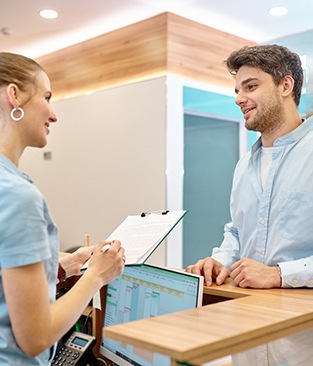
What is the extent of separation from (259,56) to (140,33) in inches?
128

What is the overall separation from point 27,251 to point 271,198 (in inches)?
38.0

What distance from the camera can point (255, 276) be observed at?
5.01 ft

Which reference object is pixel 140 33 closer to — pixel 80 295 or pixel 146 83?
pixel 146 83

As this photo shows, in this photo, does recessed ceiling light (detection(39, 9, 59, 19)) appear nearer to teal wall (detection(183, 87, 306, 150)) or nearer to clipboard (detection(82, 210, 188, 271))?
teal wall (detection(183, 87, 306, 150))

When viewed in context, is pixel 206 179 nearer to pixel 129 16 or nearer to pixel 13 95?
pixel 129 16

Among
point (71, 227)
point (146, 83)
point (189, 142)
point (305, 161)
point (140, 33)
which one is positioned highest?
point (140, 33)

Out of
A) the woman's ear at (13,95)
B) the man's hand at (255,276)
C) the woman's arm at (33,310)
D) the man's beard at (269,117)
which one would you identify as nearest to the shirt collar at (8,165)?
the woman's ear at (13,95)

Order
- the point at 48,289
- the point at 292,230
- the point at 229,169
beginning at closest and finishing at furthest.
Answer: the point at 48,289, the point at 292,230, the point at 229,169

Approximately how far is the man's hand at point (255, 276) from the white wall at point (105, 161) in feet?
9.89

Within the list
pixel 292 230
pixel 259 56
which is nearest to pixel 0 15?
pixel 259 56

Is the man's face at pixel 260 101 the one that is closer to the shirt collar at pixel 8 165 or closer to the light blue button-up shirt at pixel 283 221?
the light blue button-up shirt at pixel 283 221

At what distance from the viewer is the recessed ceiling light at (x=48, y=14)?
4.72 metres

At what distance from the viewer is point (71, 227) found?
18.3ft

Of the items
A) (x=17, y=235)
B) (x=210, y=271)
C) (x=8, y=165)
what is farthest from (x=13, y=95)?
(x=210, y=271)
